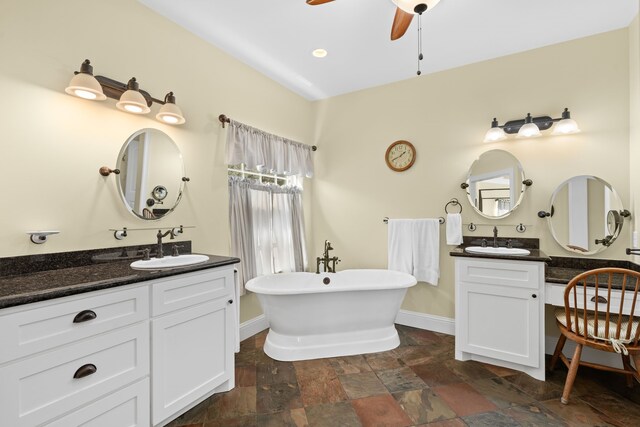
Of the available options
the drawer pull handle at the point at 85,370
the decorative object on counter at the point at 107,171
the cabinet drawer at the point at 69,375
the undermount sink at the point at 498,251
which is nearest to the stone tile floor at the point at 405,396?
the cabinet drawer at the point at 69,375

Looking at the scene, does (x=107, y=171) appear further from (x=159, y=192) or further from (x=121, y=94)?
(x=121, y=94)

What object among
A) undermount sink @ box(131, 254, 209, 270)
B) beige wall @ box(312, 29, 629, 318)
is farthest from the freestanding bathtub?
beige wall @ box(312, 29, 629, 318)

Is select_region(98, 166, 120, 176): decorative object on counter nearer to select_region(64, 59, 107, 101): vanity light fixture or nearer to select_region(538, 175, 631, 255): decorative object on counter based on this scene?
select_region(64, 59, 107, 101): vanity light fixture

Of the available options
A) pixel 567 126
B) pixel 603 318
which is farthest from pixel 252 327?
pixel 567 126

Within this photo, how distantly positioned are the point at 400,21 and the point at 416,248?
2.20 meters

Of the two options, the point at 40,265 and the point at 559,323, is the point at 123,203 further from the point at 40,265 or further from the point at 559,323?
the point at 559,323

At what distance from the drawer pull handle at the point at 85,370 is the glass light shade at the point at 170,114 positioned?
1694 millimetres

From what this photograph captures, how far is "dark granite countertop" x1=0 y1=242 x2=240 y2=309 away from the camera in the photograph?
4.18 ft

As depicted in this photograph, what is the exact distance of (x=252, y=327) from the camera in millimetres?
3145

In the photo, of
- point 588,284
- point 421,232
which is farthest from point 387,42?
point 588,284

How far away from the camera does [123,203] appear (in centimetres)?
213

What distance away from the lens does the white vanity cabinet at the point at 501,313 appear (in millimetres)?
2289

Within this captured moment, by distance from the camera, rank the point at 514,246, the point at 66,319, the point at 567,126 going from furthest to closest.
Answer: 1. the point at 514,246
2. the point at 567,126
3. the point at 66,319

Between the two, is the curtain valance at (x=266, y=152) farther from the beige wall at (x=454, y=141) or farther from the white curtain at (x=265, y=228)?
the beige wall at (x=454, y=141)
